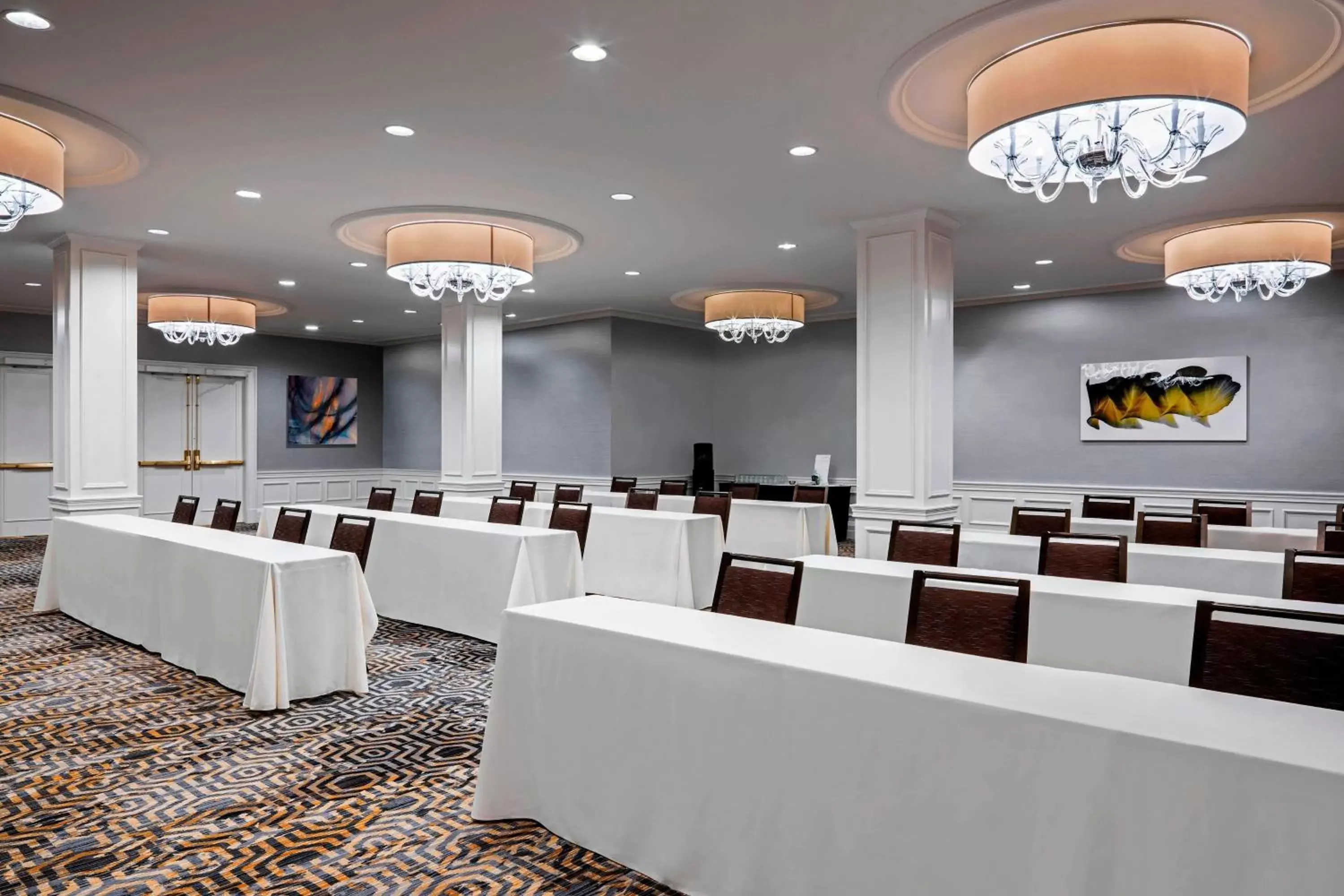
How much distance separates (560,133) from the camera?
4.85 metres

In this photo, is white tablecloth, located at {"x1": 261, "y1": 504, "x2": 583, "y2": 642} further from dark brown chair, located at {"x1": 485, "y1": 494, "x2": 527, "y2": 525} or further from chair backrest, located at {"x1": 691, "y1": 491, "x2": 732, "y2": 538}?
chair backrest, located at {"x1": 691, "y1": 491, "x2": 732, "y2": 538}

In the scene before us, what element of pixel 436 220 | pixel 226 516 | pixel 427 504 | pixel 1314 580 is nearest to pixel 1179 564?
pixel 1314 580

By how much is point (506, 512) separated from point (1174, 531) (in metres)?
4.92

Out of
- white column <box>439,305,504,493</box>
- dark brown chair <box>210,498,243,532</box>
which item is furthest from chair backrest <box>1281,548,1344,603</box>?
white column <box>439,305,504,493</box>

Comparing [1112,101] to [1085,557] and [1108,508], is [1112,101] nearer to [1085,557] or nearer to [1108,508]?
[1085,557]

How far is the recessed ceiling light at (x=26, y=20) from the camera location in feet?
11.3

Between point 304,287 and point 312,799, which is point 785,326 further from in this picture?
point 312,799

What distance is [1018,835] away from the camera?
1896mm

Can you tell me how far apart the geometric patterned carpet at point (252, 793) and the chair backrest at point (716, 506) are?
3.25 m

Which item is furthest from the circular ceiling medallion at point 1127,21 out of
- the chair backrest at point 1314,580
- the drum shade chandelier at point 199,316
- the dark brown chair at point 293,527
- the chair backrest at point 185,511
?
the drum shade chandelier at point 199,316

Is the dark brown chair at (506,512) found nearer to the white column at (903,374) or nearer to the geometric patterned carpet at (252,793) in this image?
the geometric patterned carpet at (252,793)

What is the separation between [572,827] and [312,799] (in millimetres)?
1141

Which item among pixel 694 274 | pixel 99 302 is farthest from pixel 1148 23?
pixel 99 302

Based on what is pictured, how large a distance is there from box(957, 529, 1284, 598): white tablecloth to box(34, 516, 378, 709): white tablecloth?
3455 millimetres
